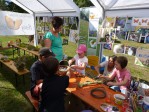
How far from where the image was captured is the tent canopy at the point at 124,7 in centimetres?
329

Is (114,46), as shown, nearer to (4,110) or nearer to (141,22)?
(141,22)

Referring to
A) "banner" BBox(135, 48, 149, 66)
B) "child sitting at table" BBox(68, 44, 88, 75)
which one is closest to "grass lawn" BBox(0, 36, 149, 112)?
"banner" BBox(135, 48, 149, 66)

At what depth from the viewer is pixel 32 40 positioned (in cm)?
848

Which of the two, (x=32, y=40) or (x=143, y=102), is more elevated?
(x=32, y=40)

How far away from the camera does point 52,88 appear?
173 centimetres

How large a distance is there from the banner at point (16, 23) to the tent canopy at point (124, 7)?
4441 millimetres

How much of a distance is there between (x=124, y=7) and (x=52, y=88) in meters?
2.86

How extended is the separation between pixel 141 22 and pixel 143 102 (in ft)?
7.46

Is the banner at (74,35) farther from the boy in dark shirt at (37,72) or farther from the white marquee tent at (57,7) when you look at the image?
the boy in dark shirt at (37,72)

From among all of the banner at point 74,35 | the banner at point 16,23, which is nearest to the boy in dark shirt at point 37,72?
the banner at point 74,35

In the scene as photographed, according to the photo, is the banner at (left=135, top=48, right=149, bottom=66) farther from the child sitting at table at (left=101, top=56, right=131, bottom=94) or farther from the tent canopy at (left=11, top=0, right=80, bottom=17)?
the tent canopy at (left=11, top=0, right=80, bottom=17)

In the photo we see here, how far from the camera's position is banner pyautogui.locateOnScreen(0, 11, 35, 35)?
261 inches

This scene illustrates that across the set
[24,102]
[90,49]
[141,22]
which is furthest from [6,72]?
[141,22]

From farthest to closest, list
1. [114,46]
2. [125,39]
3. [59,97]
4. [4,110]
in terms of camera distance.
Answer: [114,46] < [125,39] < [4,110] < [59,97]
